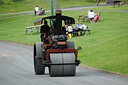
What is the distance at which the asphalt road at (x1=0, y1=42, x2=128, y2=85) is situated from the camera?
15.7 meters

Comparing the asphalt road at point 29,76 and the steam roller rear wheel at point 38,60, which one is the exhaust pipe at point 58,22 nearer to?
the steam roller rear wheel at point 38,60

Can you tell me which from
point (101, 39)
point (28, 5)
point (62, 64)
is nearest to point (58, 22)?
point (62, 64)

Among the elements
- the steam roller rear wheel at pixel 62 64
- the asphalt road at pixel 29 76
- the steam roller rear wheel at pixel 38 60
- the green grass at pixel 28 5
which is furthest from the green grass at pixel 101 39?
the green grass at pixel 28 5

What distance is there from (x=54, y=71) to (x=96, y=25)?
1089 inches

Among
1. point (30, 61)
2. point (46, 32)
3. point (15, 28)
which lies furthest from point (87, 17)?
point (46, 32)

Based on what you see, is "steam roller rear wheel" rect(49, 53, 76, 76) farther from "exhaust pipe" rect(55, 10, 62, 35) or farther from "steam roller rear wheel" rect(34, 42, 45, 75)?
"steam roller rear wheel" rect(34, 42, 45, 75)

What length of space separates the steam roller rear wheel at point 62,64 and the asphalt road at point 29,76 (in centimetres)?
32

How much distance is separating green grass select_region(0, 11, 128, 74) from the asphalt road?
163cm

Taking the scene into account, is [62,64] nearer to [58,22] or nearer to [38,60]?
[58,22]

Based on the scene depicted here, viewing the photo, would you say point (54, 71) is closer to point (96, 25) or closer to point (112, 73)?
point (112, 73)

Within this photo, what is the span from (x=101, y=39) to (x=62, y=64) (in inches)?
631

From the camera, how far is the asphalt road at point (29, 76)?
1568 centimetres

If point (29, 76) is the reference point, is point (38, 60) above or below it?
above

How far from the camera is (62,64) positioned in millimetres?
16953
